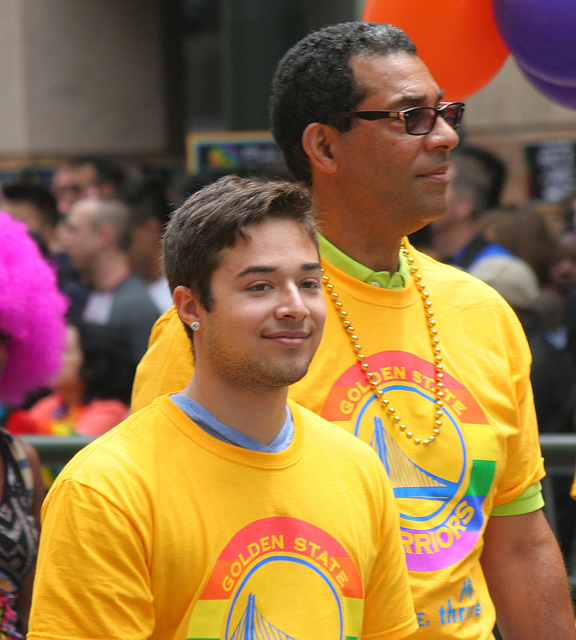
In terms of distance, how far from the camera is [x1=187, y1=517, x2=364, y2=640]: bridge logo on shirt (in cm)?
208

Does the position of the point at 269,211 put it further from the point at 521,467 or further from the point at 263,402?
the point at 521,467

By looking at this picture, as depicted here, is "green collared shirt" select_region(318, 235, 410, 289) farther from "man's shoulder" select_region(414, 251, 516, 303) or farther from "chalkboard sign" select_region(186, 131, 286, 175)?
"chalkboard sign" select_region(186, 131, 286, 175)

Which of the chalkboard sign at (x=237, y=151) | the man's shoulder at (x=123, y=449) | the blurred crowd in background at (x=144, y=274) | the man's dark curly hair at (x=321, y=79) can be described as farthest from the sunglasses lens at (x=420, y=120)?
the chalkboard sign at (x=237, y=151)

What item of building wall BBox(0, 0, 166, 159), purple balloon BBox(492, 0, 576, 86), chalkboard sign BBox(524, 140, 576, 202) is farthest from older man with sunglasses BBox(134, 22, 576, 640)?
building wall BBox(0, 0, 166, 159)

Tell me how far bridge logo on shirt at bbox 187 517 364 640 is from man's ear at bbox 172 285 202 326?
436mm

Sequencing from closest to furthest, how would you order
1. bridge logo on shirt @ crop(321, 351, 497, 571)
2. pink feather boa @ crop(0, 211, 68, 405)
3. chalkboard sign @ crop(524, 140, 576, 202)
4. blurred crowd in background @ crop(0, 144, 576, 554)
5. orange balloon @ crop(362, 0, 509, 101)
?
1. bridge logo on shirt @ crop(321, 351, 497, 571)
2. orange balloon @ crop(362, 0, 509, 101)
3. pink feather boa @ crop(0, 211, 68, 405)
4. blurred crowd in background @ crop(0, 144, 576, 554)
5. chalkboard sign @ crop(524, 140, 576, 202)

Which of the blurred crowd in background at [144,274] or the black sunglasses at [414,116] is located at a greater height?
the black sunglasses at [414,116]

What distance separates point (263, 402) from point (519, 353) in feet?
3.03

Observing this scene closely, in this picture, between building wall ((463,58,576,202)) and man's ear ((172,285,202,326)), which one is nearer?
man's ear ((172,285,202,326))

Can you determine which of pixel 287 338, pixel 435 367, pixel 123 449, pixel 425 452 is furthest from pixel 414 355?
pixel 123 449

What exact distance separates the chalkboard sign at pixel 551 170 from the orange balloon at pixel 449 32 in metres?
7.09

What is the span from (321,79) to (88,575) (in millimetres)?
1408

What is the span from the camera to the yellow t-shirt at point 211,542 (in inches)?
78.2

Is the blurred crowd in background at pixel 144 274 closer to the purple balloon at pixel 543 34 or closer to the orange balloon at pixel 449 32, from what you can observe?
the orange balloon at pixel 449 32
